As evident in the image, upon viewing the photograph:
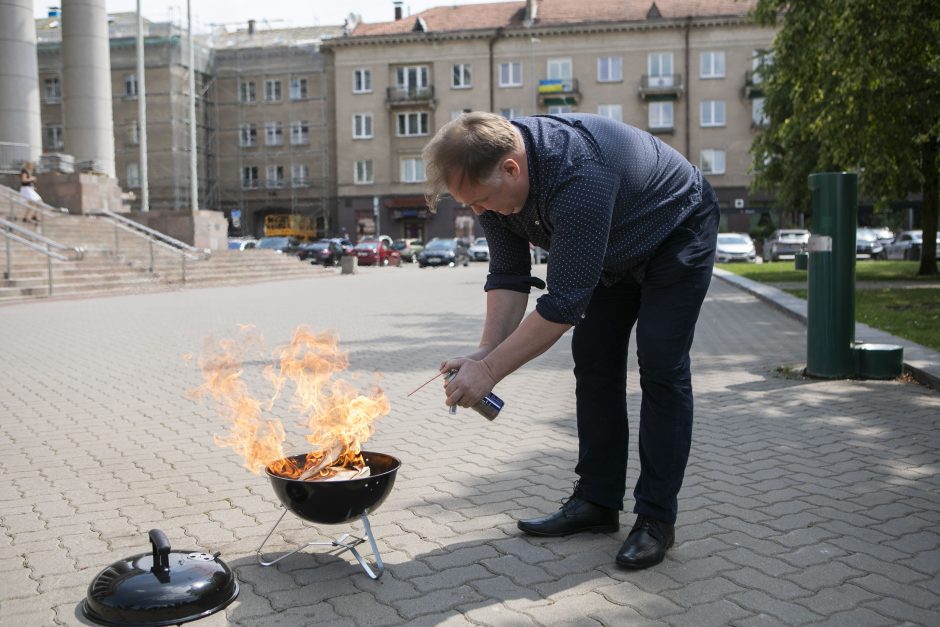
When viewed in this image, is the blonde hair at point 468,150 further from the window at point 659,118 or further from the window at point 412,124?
the window at point 412,124

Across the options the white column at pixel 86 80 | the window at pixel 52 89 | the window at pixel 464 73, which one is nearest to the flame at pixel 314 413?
the white column at pixel 86 80

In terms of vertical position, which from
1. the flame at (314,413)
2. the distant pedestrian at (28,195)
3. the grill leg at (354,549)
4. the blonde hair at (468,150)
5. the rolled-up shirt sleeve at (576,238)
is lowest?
the grill leg at (354,549)

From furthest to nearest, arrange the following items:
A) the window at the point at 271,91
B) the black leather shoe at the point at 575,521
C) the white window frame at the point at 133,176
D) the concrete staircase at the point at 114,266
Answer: the window at the point at 271,91, the white window frame at the point at 133,176, the concrete staircase at the point at 114,266, the black leather shoe at the point at 575,521

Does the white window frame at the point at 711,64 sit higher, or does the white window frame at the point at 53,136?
the white window frame at the point at 711,64

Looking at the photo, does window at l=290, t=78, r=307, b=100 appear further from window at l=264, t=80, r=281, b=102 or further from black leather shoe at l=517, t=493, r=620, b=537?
black leather shoe at l=517, t=493, r=620, b=537

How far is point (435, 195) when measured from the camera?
10.1 feet

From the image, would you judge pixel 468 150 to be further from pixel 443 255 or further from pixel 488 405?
pixel 443 255

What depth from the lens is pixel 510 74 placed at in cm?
5738

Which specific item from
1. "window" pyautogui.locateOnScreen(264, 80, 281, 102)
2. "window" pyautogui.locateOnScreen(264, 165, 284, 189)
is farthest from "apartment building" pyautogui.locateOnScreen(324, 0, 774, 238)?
"window" pyautogui.locateOnScreen(264, 80, 281, 102)

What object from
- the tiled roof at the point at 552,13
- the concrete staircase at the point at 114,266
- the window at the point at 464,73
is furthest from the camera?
the window at the point at 464,73

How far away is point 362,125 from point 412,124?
3.28 m

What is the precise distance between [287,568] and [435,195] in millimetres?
1560

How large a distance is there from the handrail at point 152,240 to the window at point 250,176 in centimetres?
3282

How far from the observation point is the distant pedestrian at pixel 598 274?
9.79 feet
